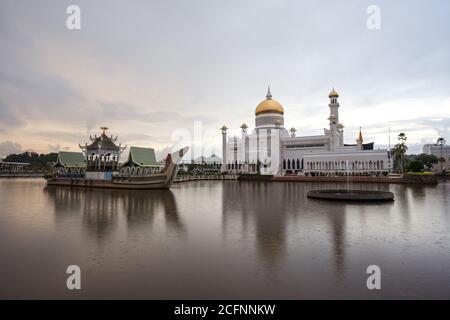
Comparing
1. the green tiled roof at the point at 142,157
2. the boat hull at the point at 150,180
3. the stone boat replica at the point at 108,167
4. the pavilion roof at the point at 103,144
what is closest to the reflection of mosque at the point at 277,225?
the boat hull at the point at 150,180

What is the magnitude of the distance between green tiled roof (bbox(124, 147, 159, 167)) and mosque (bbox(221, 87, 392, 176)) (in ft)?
89.9

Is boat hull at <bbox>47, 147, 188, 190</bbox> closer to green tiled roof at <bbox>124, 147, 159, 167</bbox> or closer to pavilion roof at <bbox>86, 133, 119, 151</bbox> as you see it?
green tiled roof at <bbox>124, 147, 159, 167</bbox>

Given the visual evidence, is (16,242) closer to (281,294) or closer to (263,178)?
(281,294)

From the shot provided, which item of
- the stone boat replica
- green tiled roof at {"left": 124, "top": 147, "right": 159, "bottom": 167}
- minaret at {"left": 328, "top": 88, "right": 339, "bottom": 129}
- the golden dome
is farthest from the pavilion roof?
minaret at {"left": 328, "top": 88, "right": 339, "bottom": 129}

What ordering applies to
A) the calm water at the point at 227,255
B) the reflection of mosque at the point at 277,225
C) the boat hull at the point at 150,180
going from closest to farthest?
the calm water at the point at 227,255 < the reflection of mosque at the point at 277,225 < the boat hull at the point at 150,180

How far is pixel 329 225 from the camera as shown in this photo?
13.7 m

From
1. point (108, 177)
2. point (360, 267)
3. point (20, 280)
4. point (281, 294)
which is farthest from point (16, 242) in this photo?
point (108, 177)

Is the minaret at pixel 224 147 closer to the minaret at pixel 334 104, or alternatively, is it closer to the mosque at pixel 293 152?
the mosque at pixel 293 152

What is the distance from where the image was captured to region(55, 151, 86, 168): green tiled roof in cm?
5108

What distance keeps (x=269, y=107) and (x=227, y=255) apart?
214 feet

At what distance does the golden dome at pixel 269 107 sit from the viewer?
71438mm

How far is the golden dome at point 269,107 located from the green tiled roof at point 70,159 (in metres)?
42.1

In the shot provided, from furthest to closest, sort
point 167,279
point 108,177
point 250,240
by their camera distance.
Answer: point 108,177, point 250,240, point 167,279
